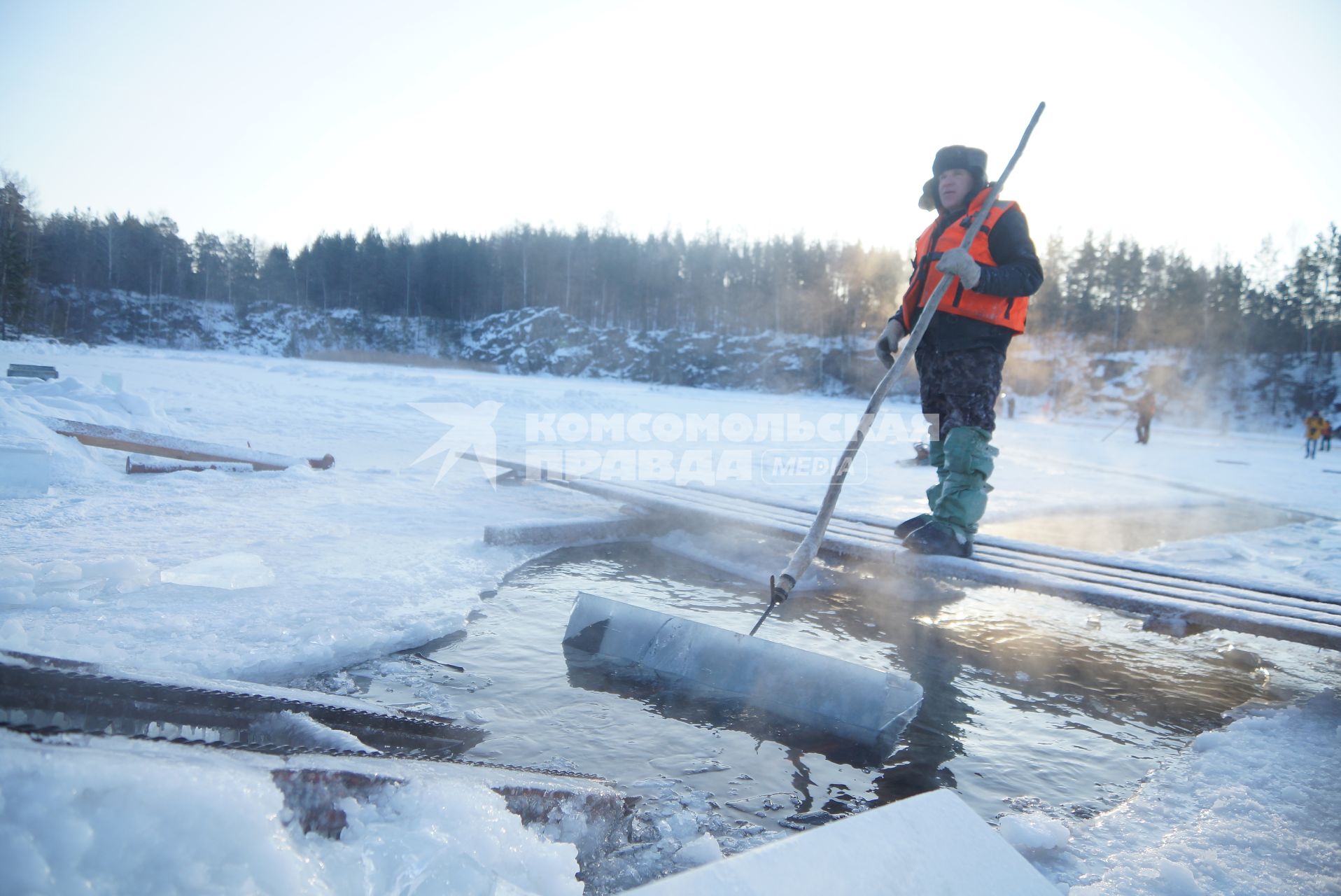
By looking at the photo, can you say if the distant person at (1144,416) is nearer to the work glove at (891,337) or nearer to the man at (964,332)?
the work glove at (891,337)

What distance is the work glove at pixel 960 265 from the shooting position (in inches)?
118

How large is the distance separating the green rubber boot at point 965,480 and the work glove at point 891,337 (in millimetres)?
610

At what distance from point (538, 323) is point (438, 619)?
52.3 metres

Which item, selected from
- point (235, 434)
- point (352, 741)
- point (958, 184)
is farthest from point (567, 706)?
point (235, 434)

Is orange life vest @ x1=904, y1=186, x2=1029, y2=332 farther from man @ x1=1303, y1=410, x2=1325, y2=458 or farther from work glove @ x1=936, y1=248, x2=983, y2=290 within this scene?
man @ x1=1303, y1=410, x2=1325, y2=458

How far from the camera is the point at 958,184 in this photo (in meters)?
3.46

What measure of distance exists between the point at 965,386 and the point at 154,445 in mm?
5722

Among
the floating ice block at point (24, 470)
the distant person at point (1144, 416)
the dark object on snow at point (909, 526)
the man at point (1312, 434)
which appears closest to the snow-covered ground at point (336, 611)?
the floating ice block at point (24, 470)

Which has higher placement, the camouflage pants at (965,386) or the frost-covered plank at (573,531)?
the camouflage pants at (965,386)

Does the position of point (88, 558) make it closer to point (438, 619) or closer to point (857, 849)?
point (438, 619)

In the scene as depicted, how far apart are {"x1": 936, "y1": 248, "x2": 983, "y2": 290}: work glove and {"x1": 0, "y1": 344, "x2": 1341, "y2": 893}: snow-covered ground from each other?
6.29ft

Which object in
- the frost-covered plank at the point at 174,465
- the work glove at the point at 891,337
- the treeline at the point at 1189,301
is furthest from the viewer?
the treeline at the point at 1189,301

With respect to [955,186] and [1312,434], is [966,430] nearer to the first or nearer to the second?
[955,186]

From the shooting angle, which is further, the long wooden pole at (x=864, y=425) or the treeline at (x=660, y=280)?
the treeline at (x=660, y=280)
